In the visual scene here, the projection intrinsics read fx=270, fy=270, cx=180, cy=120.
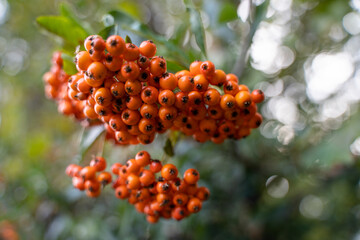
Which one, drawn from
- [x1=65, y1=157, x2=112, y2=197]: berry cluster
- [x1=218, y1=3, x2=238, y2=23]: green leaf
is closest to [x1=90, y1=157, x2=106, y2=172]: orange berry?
[x1=65, y1=157, x2=112, y2=197]: berry cluster

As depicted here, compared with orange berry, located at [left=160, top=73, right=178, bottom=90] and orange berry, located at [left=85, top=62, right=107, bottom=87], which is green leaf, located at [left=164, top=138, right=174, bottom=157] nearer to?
orange berry, located at [left=160, top=73, right=178, bottom=90]

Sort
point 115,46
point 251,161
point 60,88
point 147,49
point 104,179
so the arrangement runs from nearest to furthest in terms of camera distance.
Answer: point 115,46 < point 147,49 < point 104,179 < point 60,88 < point 251,161

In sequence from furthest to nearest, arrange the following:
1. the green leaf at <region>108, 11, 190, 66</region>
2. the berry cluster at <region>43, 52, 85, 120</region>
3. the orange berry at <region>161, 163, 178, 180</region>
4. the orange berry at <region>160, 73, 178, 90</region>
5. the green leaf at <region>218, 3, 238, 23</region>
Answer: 1. the green leaf at <region>218, 3, 238, 23</region>
2. the berry cluster at <region>43, 52, 85, 120</region>
3. the green leaf at <region>108, 11, 190, 66</region>
4. the orange berry at <region>161, 163, 178, 180</region>
5. the orange berry at <region>160, 73, 178, 90</region>

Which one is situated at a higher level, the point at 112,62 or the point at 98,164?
the point at 112,62

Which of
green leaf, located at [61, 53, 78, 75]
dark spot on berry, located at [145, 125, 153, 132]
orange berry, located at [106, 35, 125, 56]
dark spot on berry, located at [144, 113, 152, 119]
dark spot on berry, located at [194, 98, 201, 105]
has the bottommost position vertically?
green leaf, located at [61, 53, 78, 75]

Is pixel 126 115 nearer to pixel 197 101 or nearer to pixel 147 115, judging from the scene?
pixel 147 115

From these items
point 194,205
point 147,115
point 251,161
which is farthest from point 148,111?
point 251,161
